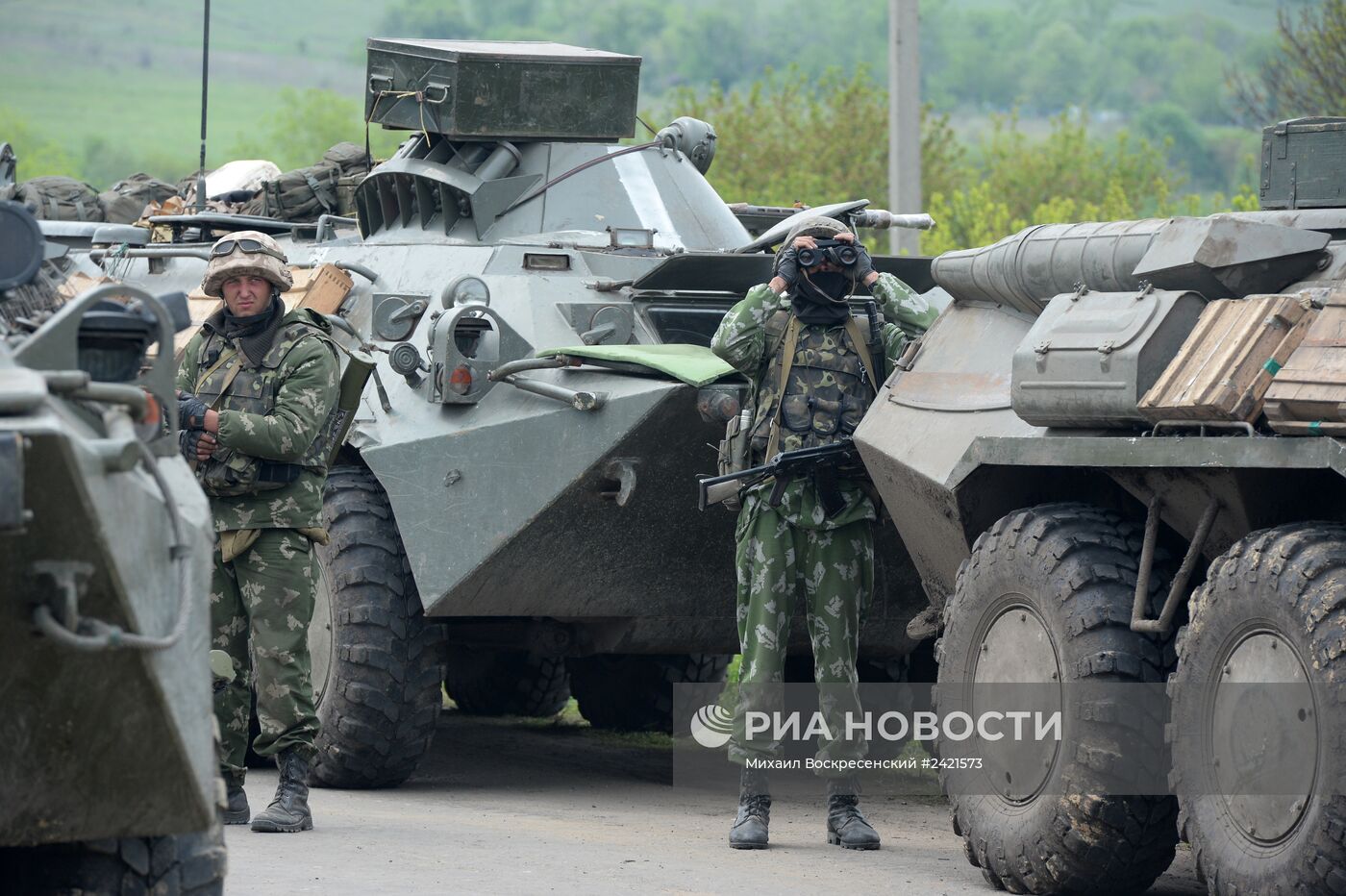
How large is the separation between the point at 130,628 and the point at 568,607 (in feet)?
14.7

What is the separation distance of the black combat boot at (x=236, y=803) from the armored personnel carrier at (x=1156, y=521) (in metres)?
2.16

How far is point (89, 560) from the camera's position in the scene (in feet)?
12.0

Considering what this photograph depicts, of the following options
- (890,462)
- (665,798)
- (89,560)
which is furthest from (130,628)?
(665,798)

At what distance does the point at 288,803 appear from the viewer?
23.4 ft

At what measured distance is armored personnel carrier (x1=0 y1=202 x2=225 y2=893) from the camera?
3.62 metres

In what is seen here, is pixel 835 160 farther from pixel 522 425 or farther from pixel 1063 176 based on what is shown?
pixel 522 425

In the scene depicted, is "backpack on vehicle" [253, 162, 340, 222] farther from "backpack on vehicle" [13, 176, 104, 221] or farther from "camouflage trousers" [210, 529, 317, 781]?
"camouflage trousers" [210, 529, 317, 781]

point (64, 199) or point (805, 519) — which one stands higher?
point (64, 199)

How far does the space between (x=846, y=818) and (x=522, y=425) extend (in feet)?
5.78

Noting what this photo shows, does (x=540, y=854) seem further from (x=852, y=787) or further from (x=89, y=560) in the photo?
(x=89, y=560)

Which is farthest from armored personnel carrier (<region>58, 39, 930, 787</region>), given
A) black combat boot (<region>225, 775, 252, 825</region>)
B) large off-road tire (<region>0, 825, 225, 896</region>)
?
large off-road tire (<region>0, 825, 225, 896</region>)

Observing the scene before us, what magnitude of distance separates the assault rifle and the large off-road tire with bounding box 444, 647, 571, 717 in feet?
13.7

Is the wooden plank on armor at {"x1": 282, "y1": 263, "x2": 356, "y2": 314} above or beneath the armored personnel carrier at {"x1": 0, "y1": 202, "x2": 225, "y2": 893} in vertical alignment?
above

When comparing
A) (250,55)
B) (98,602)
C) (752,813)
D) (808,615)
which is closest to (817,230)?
(808,615)
